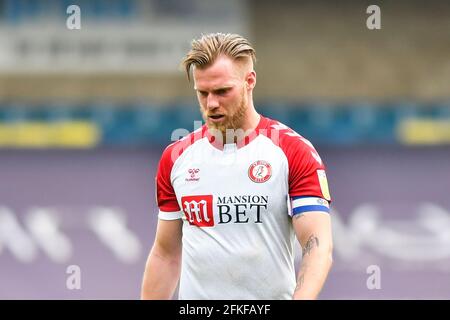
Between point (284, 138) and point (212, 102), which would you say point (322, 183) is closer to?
point (284, 138)

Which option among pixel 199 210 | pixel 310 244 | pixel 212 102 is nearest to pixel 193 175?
pixel 199 210

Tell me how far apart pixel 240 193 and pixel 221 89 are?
48cm

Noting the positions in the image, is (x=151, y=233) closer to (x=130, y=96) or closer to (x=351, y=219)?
(x=351, y=219)

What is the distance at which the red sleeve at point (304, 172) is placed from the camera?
4.83 metres

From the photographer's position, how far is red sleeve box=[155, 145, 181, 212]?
519cm

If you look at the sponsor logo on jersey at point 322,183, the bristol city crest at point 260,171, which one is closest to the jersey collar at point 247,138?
the bristol city crest at point 260,171

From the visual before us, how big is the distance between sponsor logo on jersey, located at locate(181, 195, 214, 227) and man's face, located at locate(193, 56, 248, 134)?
342 millimetres

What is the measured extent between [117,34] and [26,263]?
5.37m

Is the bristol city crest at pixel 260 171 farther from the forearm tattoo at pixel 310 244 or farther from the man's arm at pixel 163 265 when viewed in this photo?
the man's arm at pixel 163 265

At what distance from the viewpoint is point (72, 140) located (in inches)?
520

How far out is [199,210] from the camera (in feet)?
16.5

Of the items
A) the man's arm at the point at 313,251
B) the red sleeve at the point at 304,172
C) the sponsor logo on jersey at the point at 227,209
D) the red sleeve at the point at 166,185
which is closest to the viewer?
the man's arm at the point at 313,251

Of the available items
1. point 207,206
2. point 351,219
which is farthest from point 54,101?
point 207,206

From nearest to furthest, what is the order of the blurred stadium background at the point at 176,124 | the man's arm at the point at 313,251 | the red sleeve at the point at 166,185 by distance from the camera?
the man's arm at the point at 313,251 < the red sleeve at the point at 166,185 < the blurred stadium background at the point at 176,124
